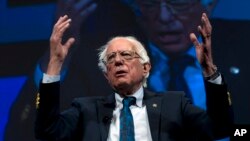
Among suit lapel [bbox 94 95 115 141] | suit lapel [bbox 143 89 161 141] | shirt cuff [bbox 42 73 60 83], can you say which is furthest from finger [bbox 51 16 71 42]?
suit lapel [bbox 143 89 161 141]

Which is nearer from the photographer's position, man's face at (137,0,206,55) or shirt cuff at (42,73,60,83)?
shirt cuff at (42,73,60,83)

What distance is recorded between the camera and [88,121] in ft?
6.94

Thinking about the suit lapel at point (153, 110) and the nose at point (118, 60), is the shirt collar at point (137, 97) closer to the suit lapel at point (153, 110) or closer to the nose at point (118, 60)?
the suit lapel at point (153, 110)

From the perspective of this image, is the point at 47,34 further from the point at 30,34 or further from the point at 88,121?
the point at 88,121

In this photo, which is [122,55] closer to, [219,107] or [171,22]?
[219,107]

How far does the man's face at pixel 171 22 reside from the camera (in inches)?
114

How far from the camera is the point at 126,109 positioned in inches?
82.7

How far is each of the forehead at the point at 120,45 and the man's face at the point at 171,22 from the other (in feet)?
2.40

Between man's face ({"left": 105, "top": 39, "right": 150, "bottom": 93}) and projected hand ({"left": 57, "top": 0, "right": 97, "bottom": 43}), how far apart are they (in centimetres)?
84

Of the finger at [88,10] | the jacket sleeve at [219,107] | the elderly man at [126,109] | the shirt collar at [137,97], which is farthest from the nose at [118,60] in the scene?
the finger at [88,10]

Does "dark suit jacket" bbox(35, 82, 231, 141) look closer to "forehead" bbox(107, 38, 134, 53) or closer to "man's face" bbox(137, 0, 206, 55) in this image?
"forehead" bbox(107, 38, 134, 53)

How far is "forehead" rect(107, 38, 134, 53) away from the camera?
2154mm

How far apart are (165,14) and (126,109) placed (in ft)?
3.29

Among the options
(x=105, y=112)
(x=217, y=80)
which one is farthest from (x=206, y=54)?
(x=105, y=112)
